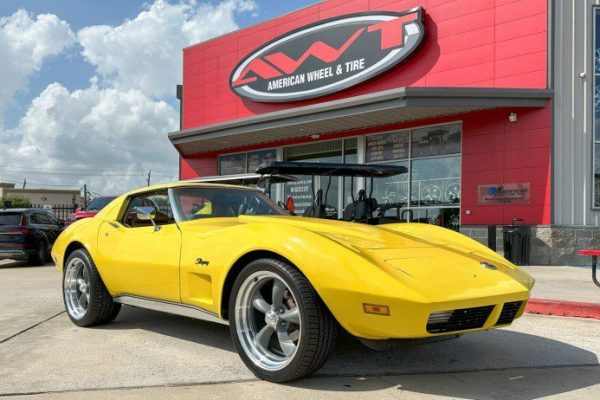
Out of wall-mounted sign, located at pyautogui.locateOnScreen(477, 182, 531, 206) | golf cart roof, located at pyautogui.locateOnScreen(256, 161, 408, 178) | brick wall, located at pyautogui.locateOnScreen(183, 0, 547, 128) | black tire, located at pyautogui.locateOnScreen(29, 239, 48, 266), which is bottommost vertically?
black tire, located at pyautogui.locateOnScreen(29, 239, 48, 266)

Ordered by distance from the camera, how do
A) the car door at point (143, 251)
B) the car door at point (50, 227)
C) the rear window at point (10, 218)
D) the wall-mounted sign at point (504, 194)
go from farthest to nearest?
the car door at point (50, 227) → the rear window at point (10, 218) → the wall-mounted sign at point (504, 194) → the car door at point (143, 251)

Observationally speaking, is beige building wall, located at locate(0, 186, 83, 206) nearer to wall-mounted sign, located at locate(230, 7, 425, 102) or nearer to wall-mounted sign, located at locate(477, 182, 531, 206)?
wall-mounted sign, located at locate(230, 7, 425, 102)

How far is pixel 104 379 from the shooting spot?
3.57 metres

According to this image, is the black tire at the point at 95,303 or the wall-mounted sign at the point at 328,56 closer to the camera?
the black tire at the point at 95,303

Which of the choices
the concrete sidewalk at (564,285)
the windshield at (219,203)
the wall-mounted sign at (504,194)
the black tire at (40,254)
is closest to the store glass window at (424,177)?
the wall-mounted sign at (504,194)

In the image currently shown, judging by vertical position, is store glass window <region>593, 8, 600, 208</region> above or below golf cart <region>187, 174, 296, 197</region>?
above

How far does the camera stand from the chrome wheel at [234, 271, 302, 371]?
11.5 ft

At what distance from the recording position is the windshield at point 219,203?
470cm

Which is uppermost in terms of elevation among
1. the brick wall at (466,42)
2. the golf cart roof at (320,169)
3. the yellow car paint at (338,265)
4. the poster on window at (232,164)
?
the brick wall at (466,42)

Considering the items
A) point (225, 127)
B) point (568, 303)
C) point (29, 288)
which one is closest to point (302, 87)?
point (225, 127)

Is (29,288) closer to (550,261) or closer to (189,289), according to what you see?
(189,289)

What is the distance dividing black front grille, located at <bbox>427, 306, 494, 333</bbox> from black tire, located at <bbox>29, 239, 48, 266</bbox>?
12.0 metres

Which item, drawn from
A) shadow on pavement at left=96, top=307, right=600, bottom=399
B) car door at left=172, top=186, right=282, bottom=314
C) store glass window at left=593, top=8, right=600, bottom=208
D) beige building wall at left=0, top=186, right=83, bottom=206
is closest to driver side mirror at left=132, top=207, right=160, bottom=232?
car door at left=172, top=186, right=282, bottom=314

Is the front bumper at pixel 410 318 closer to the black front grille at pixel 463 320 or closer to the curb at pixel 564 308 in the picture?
the black front grille at pixel 463 320
